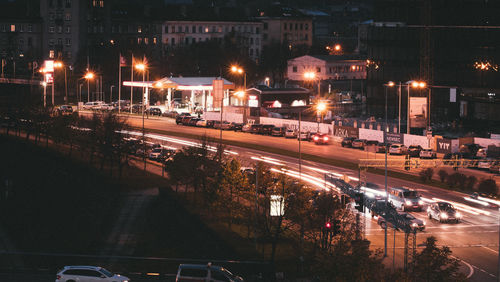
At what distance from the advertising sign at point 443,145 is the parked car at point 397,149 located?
324cm

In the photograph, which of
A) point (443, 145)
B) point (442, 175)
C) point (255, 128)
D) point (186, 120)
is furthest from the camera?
point (186, 120)

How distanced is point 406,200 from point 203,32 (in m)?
131

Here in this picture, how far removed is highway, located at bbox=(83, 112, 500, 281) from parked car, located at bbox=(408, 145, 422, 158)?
286cm

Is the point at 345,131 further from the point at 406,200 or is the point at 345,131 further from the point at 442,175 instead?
the point at 406,200

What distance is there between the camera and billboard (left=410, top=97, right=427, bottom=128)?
90.1 m

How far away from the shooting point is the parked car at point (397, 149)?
75625 mm

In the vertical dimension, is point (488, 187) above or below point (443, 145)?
below

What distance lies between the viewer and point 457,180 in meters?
61.3

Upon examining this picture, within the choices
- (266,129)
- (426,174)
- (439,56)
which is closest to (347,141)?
(266,129)

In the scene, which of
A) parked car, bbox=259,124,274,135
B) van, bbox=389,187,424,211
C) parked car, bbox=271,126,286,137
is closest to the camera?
van, bbox=389,187,424,211

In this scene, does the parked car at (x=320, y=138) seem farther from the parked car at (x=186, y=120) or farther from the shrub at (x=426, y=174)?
the parked car at (x=186, y=120)

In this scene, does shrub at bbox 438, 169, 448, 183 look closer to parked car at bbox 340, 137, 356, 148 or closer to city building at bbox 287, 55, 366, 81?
parked car at bbox 340, 137, 356, 148

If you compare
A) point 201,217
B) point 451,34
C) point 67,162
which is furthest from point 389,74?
point 201,217

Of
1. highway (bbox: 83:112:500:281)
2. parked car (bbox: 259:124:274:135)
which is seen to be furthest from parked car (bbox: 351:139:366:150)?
parked car (bbox: 259:124:274:135)
